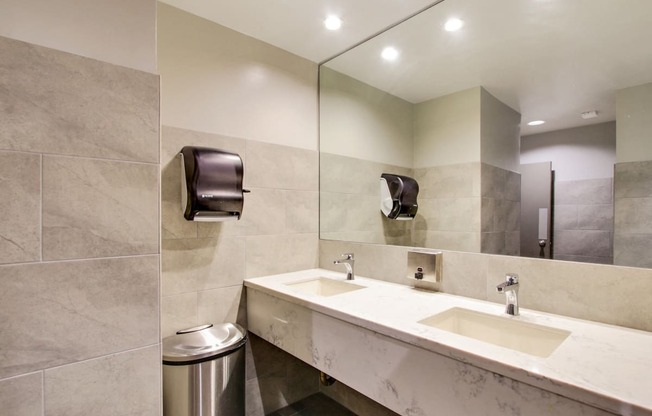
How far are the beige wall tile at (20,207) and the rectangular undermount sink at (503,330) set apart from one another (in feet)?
4.20

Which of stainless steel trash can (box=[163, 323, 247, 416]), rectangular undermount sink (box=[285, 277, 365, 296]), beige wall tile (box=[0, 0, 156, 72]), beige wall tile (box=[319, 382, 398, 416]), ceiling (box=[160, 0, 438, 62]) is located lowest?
beige wall tile (box=[319, 382, 398, 416])

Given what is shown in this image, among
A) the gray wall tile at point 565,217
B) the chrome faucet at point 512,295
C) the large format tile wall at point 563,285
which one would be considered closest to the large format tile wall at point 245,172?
the large format tile wall at point 563,285

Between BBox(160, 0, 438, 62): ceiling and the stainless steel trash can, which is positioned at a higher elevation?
BBox(160, 0, 438, 62): ceiling

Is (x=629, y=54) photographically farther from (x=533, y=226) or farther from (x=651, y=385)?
(x=651, y=385)

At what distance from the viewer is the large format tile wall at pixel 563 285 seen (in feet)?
3.35

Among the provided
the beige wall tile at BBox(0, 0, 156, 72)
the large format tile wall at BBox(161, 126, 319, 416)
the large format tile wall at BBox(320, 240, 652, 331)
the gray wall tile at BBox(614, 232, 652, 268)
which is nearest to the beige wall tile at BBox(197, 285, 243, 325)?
the large format tile wall at BBox(161, 126, 319, 416)

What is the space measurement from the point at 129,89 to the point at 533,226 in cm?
165

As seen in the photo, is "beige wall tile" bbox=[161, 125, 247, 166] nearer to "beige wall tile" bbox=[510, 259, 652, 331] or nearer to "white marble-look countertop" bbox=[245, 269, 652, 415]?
"white marble-look countertop" bbox=[245, 269, 652, 415]

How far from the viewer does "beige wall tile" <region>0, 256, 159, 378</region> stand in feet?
2.81

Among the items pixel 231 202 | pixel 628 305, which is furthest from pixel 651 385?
pixel 231 202

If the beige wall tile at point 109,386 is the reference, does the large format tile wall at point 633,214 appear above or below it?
above

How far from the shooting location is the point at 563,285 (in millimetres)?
1151

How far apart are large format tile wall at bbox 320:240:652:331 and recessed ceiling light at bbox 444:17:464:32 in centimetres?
116

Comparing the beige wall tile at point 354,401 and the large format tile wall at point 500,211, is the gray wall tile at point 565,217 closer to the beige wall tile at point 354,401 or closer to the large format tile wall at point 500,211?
the large format tile wall at point 500,211
